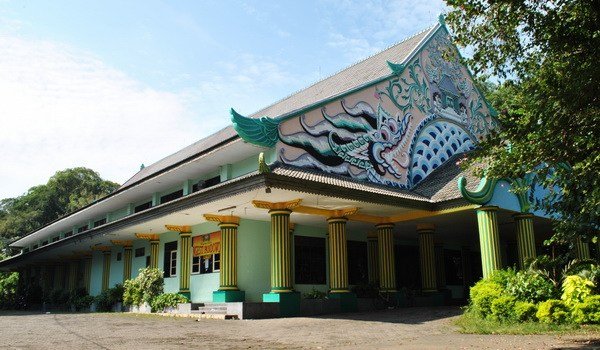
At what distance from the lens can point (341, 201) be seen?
16.2m

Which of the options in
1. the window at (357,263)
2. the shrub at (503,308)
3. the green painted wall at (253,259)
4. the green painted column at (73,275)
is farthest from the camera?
the green painted column at (73,275)

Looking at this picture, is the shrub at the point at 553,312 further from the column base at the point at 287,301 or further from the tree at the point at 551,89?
the column base at the point at 287,301

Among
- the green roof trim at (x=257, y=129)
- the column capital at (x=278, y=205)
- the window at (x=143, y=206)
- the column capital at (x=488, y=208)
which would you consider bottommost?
the column capital at (x=488, y=208)

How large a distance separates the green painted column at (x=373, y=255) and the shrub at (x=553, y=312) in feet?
30.8

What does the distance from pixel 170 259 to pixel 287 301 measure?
8.27 meters

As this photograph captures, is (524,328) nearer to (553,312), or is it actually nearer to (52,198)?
(553,312)

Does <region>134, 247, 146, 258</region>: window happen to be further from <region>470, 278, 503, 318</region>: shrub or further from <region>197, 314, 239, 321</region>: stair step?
<region>470, 278, 503, 318</region>: shrub

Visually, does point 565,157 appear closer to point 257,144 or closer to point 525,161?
point 525,161

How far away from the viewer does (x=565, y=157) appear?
8.67 m

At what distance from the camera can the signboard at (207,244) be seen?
1916 centimetres

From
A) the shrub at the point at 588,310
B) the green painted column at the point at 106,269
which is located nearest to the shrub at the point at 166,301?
the green painted column at the point at 106,269

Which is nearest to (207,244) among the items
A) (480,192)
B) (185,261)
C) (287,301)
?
(185,261)

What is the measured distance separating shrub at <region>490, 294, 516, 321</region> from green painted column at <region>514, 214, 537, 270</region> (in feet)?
15.7

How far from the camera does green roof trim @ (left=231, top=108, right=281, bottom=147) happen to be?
48.8ft
